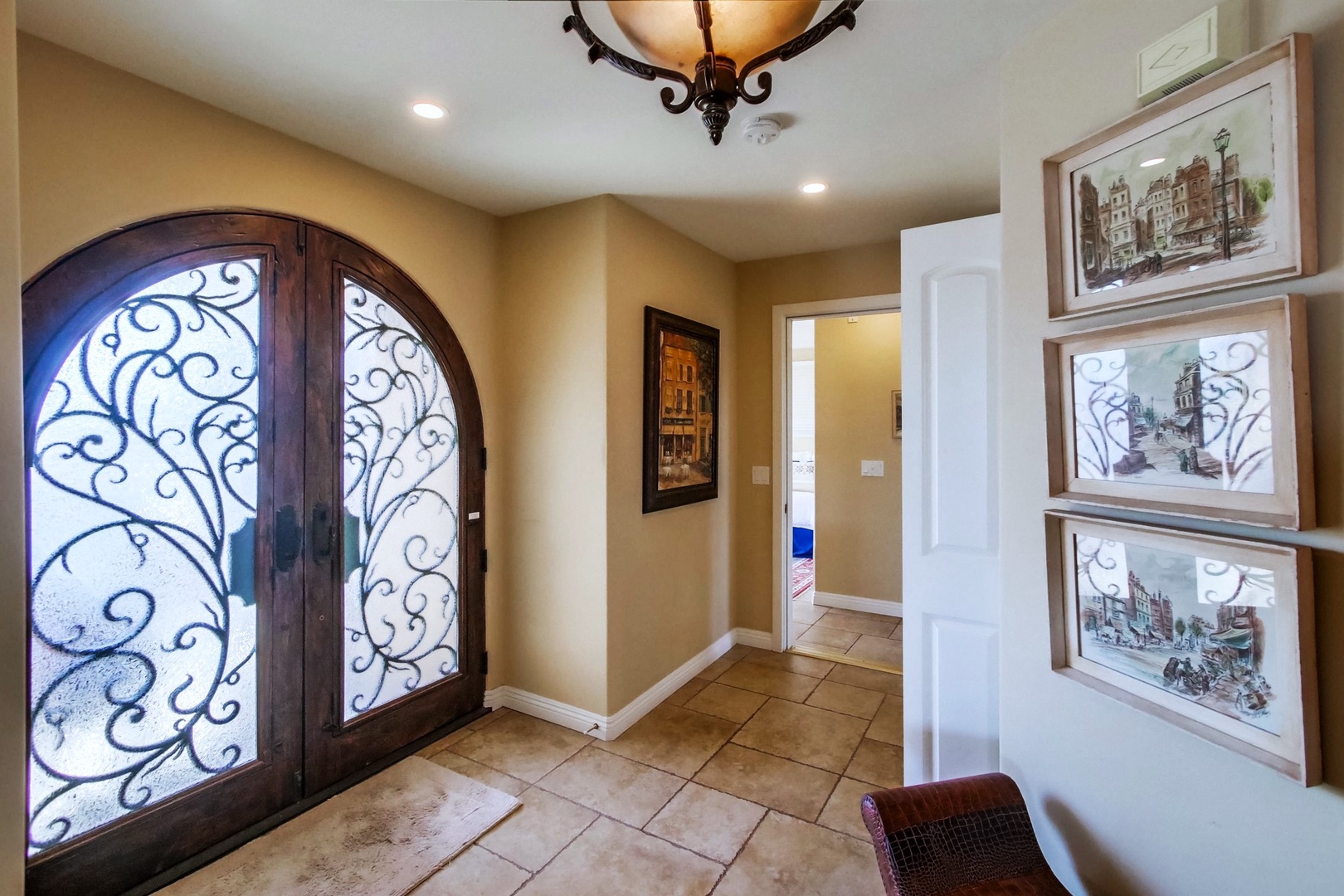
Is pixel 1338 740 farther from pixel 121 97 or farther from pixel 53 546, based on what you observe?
pixel 121 97

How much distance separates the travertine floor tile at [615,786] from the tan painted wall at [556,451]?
11.2 inches

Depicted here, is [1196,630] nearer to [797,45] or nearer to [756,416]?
[797,45]

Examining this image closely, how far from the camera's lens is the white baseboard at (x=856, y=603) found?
4.39 metres

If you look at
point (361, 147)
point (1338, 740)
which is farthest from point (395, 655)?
point (1338, 740)

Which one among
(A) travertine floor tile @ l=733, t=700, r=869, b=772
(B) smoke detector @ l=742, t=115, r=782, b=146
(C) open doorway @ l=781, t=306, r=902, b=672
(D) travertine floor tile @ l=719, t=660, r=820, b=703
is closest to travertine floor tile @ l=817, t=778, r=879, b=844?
(A) travertine floor tile @ l=733, t=700, r=869, b=772

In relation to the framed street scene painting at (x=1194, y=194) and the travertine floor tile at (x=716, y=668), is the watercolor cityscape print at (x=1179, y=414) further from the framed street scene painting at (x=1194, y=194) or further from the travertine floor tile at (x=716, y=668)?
the travertine floor tile at (x=716, y=668)

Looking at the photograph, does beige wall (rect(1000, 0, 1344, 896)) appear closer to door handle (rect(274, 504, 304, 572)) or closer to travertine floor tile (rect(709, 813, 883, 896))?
travertine floor tile (rect(709, 813, 883, 896))

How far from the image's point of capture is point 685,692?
318 centimetres

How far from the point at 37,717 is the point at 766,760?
2453 mm

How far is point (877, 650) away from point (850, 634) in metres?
0.32

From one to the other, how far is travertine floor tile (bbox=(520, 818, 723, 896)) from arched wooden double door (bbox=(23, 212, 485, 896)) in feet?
3.49

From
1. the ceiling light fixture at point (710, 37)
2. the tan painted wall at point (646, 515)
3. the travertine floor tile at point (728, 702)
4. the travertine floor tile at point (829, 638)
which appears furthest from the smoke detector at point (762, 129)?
the travertine floor tile at point (829, 638)

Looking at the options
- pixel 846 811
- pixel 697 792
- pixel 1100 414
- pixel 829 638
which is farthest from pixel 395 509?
pixel 829 638

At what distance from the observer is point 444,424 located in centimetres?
272
